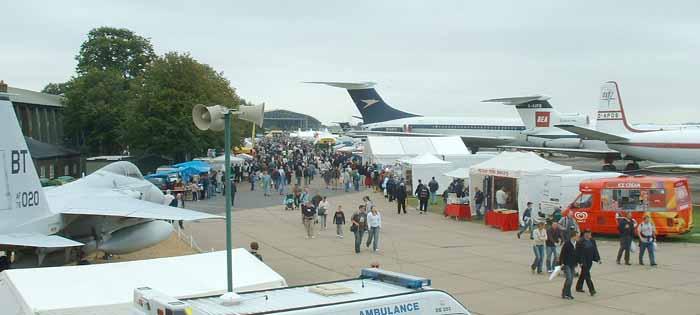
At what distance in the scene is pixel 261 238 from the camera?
2186 cm

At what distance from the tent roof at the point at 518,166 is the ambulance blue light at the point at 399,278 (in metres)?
17.5

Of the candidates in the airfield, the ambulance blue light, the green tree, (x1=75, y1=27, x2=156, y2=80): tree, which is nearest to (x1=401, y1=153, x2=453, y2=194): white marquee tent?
the airfield

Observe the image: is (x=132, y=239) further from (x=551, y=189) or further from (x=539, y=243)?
(x=551, y=189)

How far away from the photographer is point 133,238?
56.1ft

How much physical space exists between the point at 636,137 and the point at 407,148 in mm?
13886

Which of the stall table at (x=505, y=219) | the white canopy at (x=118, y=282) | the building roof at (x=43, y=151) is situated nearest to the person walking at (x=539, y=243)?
the white canopy at (x=118, y=282)

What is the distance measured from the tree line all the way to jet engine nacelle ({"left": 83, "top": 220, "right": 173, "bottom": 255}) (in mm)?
30441

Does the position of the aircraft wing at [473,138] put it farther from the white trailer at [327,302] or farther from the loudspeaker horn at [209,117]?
the white trailer at [327,302]

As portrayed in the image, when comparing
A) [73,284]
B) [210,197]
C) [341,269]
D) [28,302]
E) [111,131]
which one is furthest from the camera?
[111,131]

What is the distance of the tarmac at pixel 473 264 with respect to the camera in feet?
42.8

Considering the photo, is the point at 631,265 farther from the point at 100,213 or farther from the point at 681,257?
the point at 100,213

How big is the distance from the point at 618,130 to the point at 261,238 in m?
30.2

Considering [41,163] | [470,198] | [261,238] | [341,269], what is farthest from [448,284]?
[41,163]

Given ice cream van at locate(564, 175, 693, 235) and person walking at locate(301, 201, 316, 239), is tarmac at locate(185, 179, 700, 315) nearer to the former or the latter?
person walking at locate(301, 201, 316, 239)
